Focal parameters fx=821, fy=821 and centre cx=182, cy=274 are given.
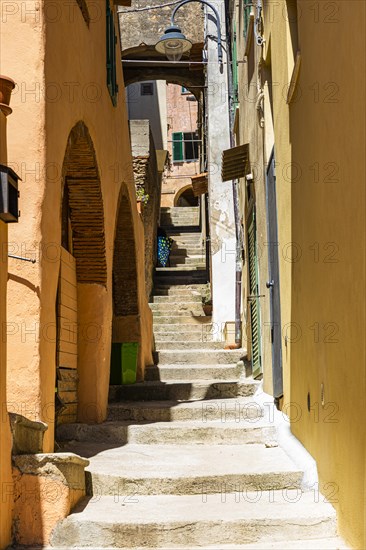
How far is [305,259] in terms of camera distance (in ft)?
19.5

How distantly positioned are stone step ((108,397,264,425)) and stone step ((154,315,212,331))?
542 cm

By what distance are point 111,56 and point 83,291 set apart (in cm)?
283

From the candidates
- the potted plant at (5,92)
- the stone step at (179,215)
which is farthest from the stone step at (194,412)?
the stone step at (179,215)

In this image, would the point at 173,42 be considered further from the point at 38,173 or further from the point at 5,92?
the point at 5,92

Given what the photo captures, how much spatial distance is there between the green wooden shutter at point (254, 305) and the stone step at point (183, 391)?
0.29 meters

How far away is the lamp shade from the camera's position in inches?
465

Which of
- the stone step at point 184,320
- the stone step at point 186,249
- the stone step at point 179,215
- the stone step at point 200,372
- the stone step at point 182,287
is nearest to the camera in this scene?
the stone step at point 200,372

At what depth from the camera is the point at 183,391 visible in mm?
9352

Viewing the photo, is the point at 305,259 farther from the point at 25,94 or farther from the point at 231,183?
the point at 231,183

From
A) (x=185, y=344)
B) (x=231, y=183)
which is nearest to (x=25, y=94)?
(x=185, y=344)

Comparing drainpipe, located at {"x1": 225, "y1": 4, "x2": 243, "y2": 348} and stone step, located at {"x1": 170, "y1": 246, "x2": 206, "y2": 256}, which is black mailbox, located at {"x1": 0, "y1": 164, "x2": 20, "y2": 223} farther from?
stone step, located at {"x1": 170, "y1": 246, "x2": 206, "y2": 256}

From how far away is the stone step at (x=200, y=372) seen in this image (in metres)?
10.1

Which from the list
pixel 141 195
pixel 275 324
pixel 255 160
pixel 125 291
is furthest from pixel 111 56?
pixel 141 195

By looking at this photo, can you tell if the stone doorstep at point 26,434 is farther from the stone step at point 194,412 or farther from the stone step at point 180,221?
the stone step at point 180,221
